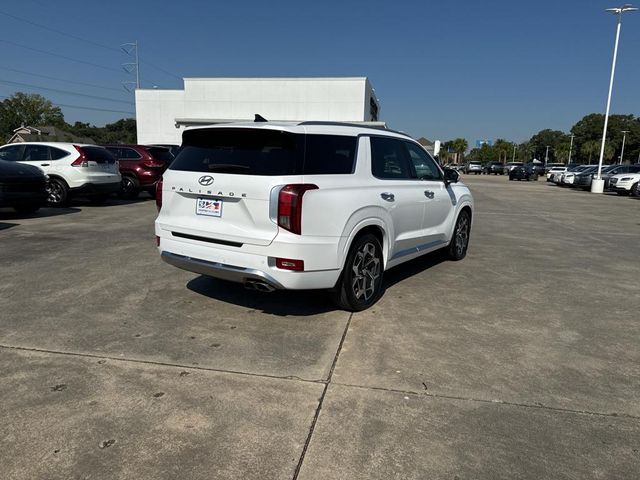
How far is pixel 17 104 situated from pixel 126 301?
12309cm

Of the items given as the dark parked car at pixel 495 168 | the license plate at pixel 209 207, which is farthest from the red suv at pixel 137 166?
the dark parked car at pixel 495 168

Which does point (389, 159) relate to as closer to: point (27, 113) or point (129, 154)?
point (129, 154)

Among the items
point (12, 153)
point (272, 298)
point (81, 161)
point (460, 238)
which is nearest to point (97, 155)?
point (81, 161)

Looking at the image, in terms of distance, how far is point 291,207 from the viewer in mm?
3938

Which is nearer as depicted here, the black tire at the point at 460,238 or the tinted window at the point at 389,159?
the tinted window at the point at 389,159

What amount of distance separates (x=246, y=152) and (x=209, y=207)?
0.60 meters

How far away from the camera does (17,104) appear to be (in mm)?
105375

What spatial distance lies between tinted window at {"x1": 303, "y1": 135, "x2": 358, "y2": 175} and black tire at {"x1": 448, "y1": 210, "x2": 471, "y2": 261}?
3006mm

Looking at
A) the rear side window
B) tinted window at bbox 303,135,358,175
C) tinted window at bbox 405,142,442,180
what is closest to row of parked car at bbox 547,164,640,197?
tinted window at bbox 405,142,442,180

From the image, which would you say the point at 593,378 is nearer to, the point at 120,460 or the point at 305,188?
the point at 305,188

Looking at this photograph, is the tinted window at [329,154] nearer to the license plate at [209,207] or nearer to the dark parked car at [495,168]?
the license plate at [209,207]

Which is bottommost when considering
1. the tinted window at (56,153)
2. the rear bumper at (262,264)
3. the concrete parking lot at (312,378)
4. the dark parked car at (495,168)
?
the concrete parking lot at (312,378)

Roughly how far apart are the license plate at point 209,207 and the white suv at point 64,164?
904cm

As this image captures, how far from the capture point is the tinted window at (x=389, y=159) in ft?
16.2
